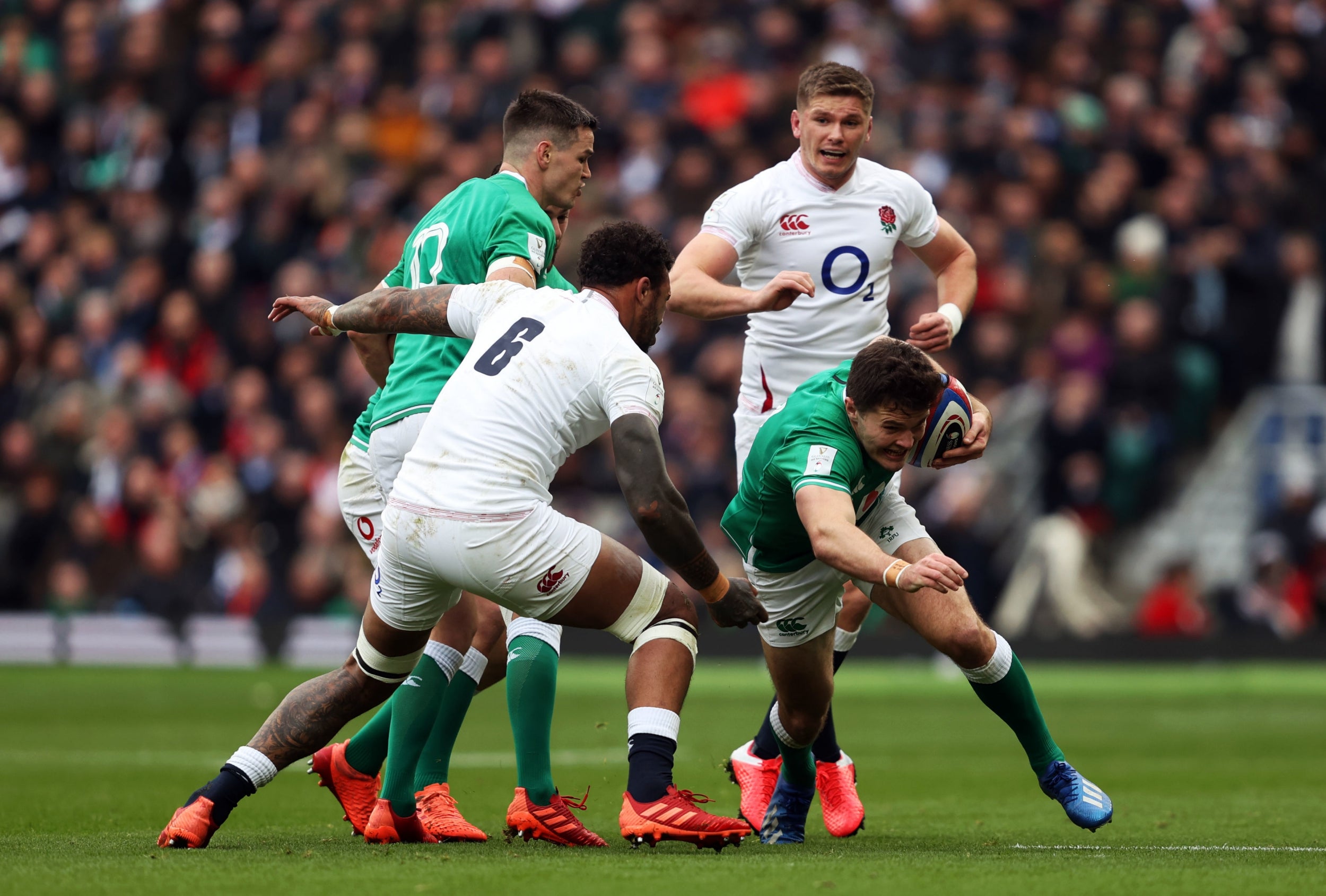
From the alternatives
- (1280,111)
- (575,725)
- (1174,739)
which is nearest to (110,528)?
(575,725)

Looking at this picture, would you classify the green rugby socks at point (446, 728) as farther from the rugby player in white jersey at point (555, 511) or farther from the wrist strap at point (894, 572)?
the wrist strap at point (894, 572)

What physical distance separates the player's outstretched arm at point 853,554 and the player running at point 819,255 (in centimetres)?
165

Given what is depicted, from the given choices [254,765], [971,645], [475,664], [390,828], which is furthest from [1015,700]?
[254,765]

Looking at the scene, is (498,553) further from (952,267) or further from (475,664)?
(952,267)

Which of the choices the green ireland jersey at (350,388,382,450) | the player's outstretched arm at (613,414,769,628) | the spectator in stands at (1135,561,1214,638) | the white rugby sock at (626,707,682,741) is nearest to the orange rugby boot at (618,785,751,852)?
the white rugby sock at (626,707,682,741)

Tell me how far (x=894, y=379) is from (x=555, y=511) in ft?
4.24

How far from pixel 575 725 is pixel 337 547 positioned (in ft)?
19.7

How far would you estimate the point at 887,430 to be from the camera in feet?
21.0

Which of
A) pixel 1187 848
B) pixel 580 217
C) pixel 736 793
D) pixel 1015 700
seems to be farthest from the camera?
pixel 580 217

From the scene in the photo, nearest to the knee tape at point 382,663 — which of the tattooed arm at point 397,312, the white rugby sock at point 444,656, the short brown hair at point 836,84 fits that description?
the white rugby sock at point 444,656

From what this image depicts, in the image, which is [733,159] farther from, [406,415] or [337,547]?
[406,415]

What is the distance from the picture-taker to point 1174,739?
1209 cm

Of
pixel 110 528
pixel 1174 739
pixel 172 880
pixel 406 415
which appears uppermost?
pixel 406 415

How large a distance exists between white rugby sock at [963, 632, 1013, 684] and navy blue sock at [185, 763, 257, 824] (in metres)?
2.70
